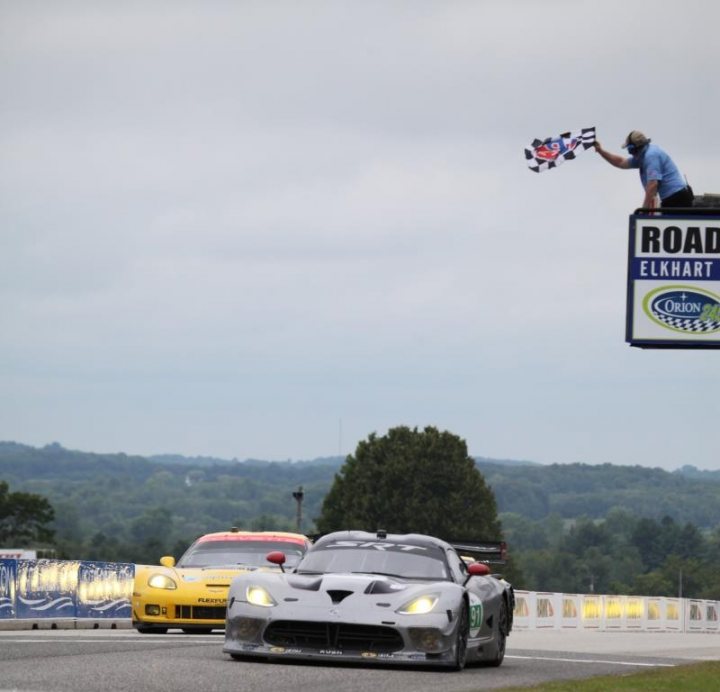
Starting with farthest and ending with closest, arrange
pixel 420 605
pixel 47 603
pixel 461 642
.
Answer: pixel 47 603
pixel 461 642
pixel 420 605

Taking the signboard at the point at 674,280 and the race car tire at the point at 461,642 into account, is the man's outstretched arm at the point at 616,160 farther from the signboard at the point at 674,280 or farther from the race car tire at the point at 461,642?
the race car tire at the point at 461,642

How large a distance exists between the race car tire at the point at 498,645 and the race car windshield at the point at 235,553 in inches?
224

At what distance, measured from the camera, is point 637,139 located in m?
22.6

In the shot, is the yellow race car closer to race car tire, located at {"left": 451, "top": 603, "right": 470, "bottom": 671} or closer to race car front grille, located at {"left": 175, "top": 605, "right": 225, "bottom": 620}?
race car front grille, located at {"left": 175, "top": 605, "right": 225, "bottom": 620}

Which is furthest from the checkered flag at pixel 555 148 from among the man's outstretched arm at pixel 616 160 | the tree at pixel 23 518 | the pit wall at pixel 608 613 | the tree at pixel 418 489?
the tree at pixel 23 518

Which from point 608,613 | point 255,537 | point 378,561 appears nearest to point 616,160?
point 255,537

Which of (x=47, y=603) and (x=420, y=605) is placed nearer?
(x=420, y=605)

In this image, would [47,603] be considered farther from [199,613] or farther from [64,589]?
[199,613]

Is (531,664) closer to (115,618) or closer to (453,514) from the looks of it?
(115,618)

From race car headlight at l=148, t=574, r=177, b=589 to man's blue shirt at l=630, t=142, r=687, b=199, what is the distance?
7524 mm

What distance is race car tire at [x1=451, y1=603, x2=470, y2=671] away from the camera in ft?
50.5

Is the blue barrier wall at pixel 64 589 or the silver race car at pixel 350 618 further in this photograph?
the blue barrier wall at pixel 64 589

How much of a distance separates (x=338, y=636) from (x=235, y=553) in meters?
8.64

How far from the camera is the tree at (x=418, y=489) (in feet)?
340
